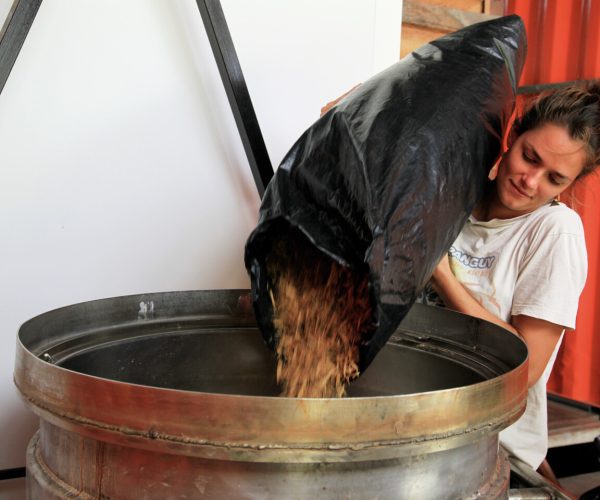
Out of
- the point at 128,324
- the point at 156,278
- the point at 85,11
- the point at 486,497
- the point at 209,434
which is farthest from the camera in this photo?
the point at 156,278

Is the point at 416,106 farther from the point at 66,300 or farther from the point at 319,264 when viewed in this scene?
the point at 66,300

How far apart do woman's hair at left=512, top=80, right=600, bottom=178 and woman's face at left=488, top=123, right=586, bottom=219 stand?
2 centimetres

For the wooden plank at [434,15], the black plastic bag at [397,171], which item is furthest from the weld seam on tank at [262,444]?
the wooden plank at [434,15]

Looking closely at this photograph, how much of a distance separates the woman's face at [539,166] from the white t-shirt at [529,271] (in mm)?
66

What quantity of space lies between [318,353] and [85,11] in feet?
3.13

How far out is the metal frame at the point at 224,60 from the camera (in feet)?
3.96

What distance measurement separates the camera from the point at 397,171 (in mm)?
877

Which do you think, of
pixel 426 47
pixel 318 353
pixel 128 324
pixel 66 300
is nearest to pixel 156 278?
pixel 66 300

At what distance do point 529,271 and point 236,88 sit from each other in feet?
2.65

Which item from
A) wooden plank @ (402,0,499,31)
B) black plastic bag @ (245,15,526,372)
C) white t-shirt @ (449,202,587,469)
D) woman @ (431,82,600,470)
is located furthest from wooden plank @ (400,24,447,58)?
black plastic bag @ (245,15,526,372)

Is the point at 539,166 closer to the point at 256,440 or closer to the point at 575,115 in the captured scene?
the point at 575,115

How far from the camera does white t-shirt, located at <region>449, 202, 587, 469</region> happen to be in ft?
4.58

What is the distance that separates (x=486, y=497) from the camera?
85 centimetres

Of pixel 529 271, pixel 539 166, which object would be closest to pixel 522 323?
pixel 529 271
